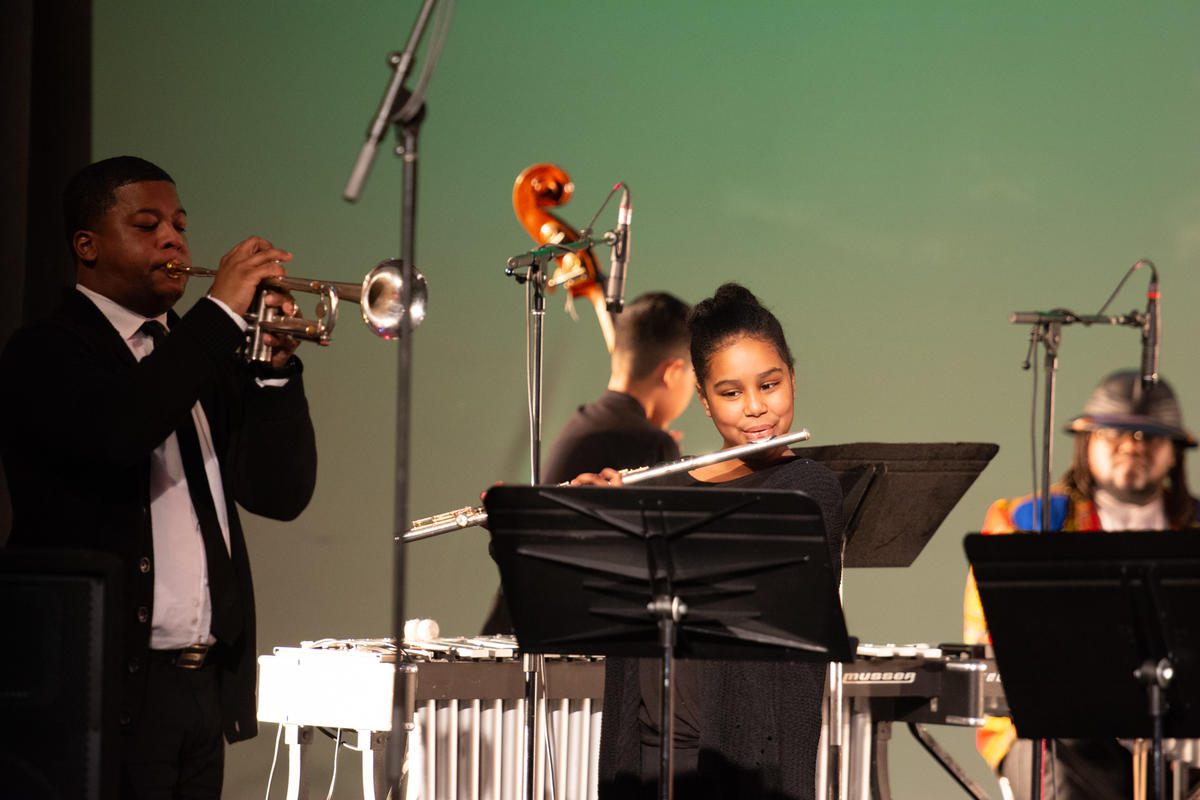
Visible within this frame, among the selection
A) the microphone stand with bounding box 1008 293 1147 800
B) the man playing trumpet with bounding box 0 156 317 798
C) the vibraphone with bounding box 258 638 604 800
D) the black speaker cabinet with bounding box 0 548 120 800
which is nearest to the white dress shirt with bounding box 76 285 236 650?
the man playing trumpet with bounding box 0 156 317 798

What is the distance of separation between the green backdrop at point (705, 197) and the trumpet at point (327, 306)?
2.07 meters

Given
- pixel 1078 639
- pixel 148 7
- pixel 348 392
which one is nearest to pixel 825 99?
pixel 348 392

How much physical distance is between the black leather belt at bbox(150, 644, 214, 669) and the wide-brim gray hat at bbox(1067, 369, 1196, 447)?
2365mm

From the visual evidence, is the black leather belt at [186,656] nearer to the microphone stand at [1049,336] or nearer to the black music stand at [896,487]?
the black music stand at [896,487]

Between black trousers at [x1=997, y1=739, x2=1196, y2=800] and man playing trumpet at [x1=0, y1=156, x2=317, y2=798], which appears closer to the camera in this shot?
man playing trumpet at [x1=0, y1=156, x2=317, y2=798]

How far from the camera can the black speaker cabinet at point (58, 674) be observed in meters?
1.72

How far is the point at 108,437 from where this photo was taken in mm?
2299

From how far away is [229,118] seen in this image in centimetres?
490

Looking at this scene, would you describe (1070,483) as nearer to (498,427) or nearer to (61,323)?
(498,427)

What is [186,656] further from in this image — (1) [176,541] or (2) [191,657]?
(1) [176,541]

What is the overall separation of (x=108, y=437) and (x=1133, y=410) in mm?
2594

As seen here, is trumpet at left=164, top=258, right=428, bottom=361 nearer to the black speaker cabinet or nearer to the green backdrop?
the black speaker cabinet

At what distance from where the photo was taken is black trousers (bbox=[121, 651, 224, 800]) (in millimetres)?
2273

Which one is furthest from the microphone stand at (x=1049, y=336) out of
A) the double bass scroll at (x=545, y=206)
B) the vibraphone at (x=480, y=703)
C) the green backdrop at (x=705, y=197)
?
the green backdrop at (x=705, y=197)
